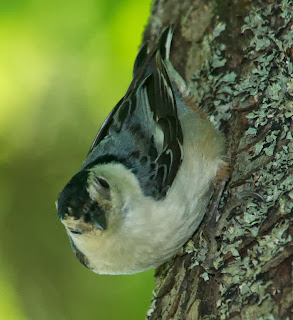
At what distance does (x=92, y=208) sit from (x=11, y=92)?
2.73 metres

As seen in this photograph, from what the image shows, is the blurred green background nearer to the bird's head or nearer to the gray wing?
the gray wing

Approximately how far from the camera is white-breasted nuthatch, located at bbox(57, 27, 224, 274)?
2721mm

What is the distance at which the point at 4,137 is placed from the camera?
488 centimetres

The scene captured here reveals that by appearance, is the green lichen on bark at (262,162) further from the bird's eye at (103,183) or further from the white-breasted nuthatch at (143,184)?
the bird's eye at (103,183)

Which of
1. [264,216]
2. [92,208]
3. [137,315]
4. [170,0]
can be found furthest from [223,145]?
[137,315]

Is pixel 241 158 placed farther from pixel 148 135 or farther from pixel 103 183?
pixel 103 183

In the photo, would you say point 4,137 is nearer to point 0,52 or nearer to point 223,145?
point 0,52

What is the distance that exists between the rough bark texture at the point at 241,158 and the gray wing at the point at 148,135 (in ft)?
0.90

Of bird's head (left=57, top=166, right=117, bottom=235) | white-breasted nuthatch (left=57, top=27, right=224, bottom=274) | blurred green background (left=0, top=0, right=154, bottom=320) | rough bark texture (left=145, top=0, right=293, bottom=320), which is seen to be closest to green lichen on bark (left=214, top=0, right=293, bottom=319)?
rough bark texture (left=145, top=0, right=293, bottom=320)

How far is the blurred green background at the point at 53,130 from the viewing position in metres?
4.56

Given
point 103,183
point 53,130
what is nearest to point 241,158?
point 103,183

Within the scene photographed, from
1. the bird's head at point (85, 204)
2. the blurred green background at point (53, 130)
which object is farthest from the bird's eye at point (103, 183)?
the blurred green background at point (53, 130)

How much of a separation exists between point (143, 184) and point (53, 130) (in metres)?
2.36

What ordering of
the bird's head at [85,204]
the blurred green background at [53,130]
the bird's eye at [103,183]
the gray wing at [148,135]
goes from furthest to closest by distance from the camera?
the blurred green background at [53,130] → the gray wing at [148,135] → the bird's eye at [103,183] → the bird's head at [85,204]
